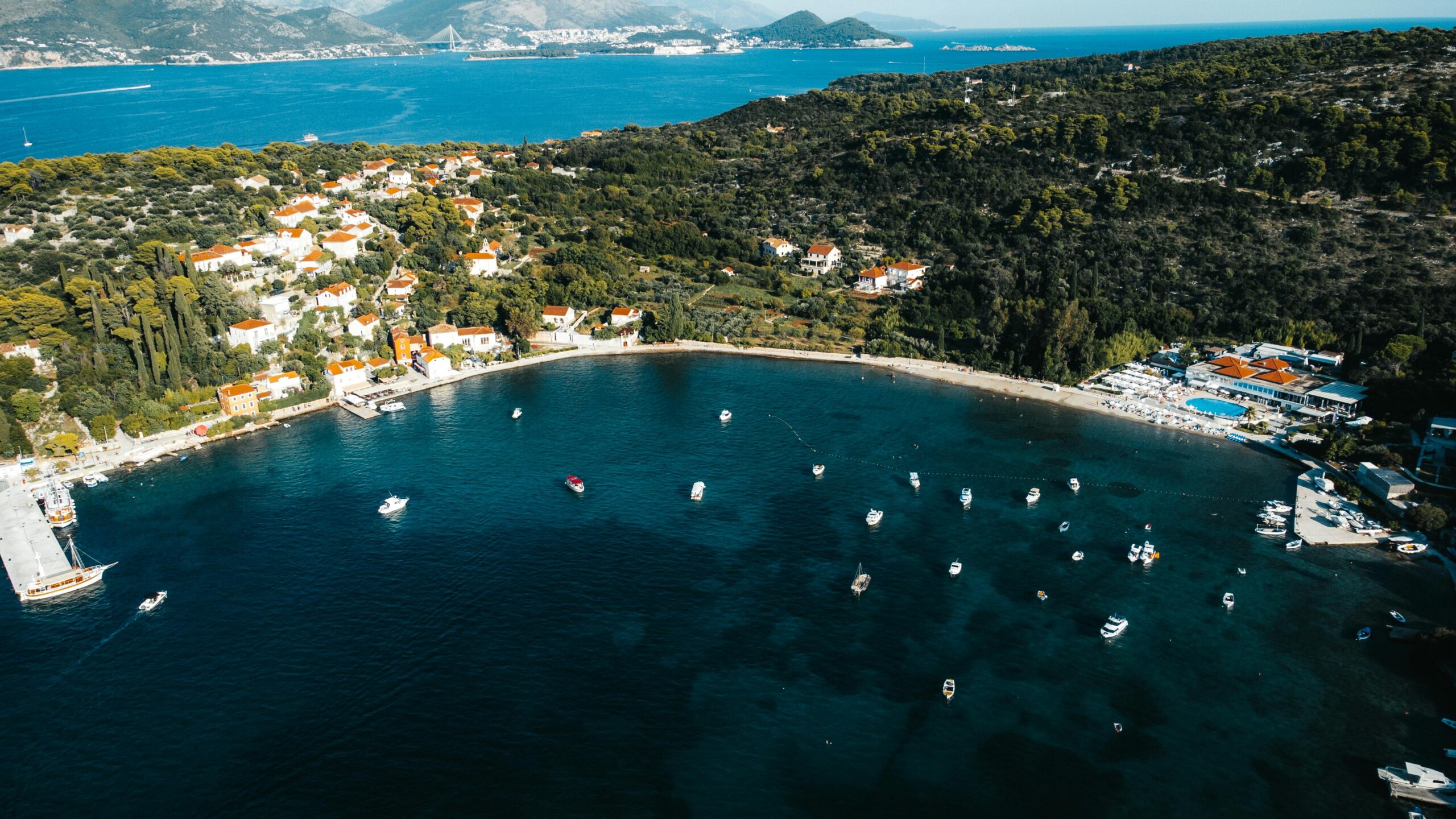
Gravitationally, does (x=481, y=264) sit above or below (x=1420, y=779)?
above

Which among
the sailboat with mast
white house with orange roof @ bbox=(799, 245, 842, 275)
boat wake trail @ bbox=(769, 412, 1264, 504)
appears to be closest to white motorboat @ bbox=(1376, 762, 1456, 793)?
boat wake trail @ bbox=(769, 412, 1264, 504)

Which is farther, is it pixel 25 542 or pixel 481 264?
pixel 481 264

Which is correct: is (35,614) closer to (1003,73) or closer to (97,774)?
(97,774)

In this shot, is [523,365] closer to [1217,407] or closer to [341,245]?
[341,245]

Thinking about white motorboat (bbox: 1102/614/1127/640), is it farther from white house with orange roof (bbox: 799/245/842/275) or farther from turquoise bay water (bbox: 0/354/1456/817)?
white house with orange roof (bbox: 799/245/842/275)

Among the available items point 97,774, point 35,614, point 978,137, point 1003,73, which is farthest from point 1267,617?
point 1003,73

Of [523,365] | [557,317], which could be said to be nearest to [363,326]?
[523,365]

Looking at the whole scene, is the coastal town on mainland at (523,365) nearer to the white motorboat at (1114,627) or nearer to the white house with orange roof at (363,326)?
the white house with orange roof at (363,326)

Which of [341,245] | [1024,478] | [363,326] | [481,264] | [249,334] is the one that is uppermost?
[341,245]
